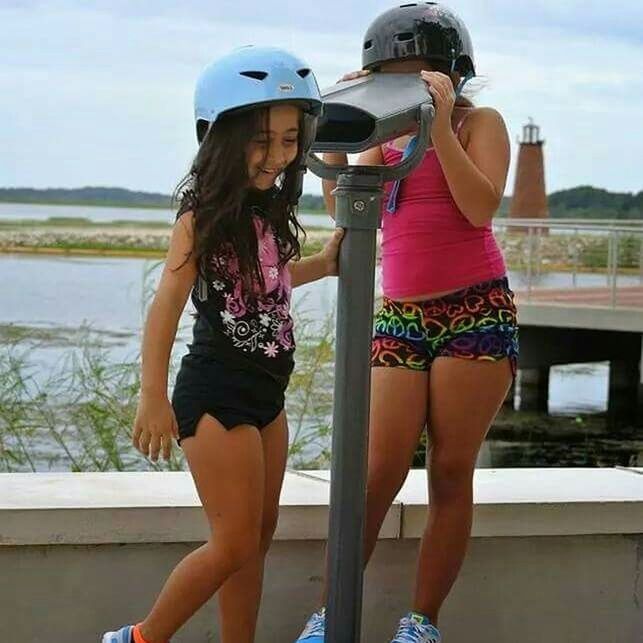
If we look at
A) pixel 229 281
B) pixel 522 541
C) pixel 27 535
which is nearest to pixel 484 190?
pixel 229 281

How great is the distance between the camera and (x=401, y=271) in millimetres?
2783

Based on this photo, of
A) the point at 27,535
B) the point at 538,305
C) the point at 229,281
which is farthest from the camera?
the point at 538,305

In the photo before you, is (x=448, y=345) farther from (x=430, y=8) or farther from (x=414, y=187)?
(x=430, y=8)

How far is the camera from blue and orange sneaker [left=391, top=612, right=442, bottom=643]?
2.79 meters

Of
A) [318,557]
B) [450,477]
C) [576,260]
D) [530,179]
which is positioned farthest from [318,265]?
[530,179]

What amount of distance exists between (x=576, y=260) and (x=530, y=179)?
16762 mm

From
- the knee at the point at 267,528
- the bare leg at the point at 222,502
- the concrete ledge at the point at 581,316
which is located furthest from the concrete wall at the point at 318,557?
the concrete ledge at the point at 581,316

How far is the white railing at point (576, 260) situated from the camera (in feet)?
47.9

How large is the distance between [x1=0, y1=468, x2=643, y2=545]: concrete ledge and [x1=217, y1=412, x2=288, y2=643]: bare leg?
290mm

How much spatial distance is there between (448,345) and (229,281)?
1.79ft

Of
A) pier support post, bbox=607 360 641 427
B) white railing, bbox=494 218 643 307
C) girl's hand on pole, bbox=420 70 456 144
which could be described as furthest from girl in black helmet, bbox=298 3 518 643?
pier support post, bbox=607 360 641 427

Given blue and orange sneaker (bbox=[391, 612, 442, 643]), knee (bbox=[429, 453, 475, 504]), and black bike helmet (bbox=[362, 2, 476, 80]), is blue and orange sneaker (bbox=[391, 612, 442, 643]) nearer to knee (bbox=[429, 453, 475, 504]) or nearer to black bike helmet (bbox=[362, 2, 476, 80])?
knee (bbox=[429, 453, 475, 504])

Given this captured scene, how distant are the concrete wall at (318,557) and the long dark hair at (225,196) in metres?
0.66

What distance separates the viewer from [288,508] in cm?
288
